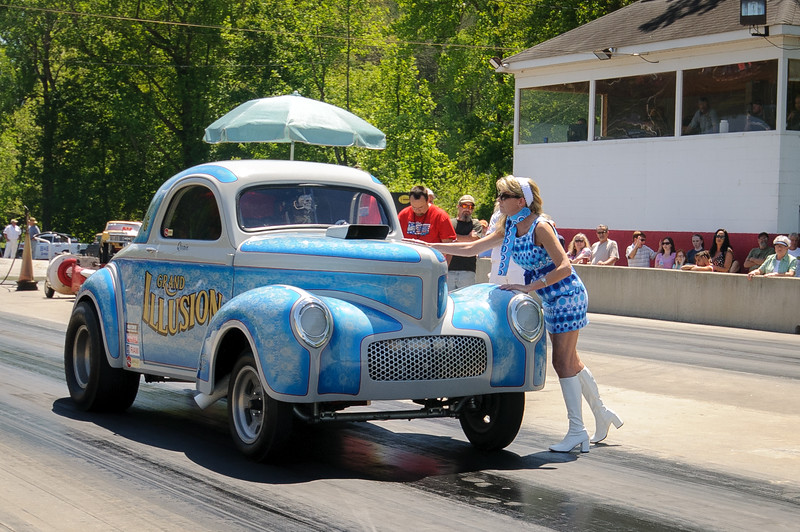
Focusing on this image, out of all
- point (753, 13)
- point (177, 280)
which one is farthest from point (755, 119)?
point (177, 280)

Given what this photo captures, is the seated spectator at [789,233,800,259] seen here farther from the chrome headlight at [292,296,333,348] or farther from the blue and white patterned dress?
the chrome headlight at [292,296,333,348]

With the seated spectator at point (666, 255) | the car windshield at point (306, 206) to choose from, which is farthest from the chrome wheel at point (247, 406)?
the seated spectator at point (666, 255)

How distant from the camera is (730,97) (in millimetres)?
25438

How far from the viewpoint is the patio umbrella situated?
18.8 m

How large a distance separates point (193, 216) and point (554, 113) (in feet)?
76.2

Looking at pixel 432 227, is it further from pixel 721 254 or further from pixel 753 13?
pixel 753 13

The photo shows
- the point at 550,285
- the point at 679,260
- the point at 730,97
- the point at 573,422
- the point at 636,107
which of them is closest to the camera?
the point at 550,285

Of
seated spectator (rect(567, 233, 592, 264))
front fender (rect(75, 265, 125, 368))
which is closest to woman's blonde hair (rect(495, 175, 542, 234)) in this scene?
front fender (rect(75, 265, 125, 368))

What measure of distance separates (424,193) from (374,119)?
147 feet

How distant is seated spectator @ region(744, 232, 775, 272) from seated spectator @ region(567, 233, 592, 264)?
3.58 m

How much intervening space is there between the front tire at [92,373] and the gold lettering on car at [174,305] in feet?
2.04

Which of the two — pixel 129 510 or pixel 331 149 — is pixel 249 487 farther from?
pixel 331 149

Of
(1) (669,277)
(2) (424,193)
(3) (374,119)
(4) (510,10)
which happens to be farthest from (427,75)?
(2) (424,193)

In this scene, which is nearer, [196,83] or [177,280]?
[177,280]
